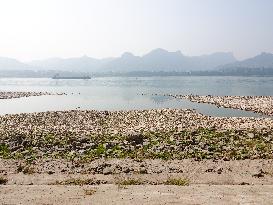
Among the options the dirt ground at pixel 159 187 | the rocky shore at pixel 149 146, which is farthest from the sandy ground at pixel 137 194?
the rocky shore at pixel 149 146

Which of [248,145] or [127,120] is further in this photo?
[127,120]

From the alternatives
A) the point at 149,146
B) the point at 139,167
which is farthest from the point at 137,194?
the point at 149,146

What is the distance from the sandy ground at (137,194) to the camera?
12.6 m

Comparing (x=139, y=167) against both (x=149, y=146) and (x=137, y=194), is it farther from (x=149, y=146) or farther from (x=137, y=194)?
(x=149, y=146)

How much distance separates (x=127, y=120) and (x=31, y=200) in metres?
32.5

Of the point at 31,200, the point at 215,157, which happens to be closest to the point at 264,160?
the point at 215,157

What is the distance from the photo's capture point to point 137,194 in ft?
44.1

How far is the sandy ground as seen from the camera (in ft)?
41.3

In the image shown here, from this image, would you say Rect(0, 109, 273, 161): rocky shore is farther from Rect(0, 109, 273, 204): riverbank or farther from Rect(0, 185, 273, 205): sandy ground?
Rect(0, 185, 273, 205): sandy ground

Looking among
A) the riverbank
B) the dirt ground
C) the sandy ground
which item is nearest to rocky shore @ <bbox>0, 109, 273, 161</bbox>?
the riverbank

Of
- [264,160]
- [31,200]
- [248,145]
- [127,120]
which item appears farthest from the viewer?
[127,120]

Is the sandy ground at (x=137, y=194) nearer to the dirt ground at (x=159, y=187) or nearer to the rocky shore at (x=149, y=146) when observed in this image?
the dirt ground at (x=159, y=187)

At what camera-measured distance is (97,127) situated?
39438 millimetres

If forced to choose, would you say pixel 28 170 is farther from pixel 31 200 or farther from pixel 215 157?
pixel 215 157
